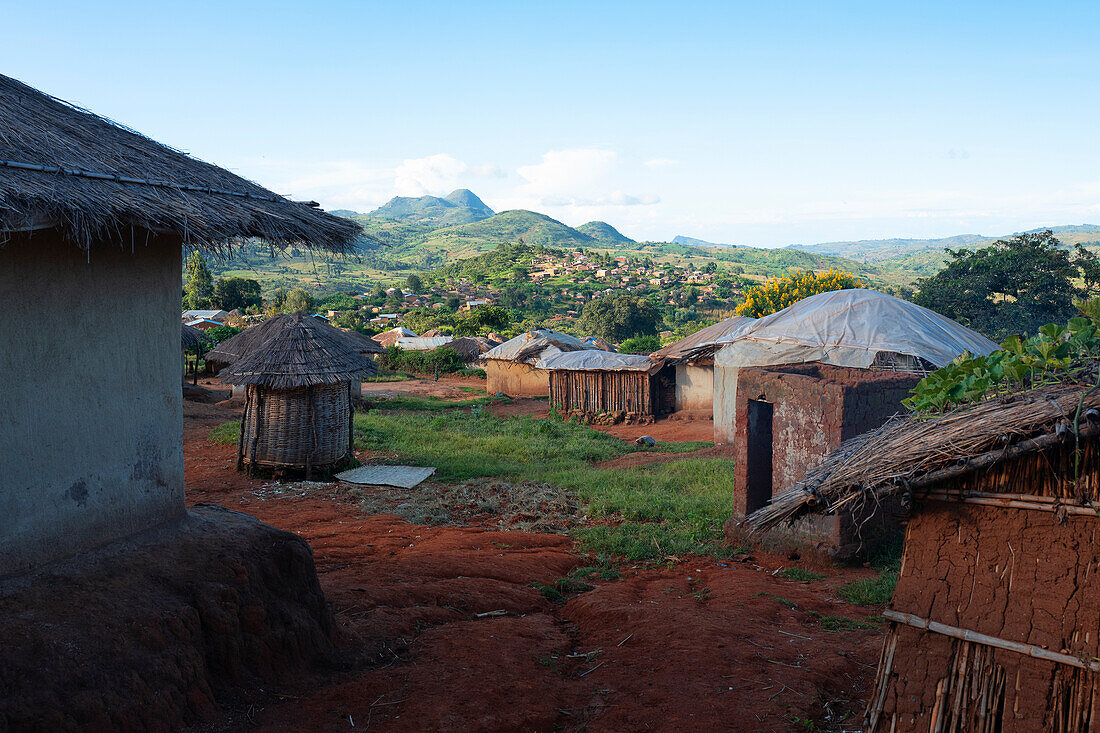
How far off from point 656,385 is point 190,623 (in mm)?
17308

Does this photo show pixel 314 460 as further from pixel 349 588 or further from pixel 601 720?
pixel 601 720

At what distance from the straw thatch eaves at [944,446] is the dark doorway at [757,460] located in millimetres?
4766

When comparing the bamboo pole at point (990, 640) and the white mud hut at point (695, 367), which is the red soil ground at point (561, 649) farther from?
the white mud hut at point (695, 367)

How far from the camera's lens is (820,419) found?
26.3ft

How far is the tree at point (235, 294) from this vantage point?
146ft

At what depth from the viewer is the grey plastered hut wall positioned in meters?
4.00

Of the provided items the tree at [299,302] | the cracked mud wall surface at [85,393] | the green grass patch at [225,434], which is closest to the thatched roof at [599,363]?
the green grass patch at [225,434]

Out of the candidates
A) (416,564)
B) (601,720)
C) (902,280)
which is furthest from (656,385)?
(902,280)

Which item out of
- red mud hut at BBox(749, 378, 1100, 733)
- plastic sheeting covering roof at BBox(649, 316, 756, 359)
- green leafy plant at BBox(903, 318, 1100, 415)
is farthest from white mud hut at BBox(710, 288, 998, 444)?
red mud hut at BBox(749, 378, 1100, 733)

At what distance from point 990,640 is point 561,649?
3037mm

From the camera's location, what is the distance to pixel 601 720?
4387mm

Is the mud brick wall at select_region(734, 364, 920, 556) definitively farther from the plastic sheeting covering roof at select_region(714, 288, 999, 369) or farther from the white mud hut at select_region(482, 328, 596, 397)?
the white mud hut at select_region(482, 328, 596, 397)

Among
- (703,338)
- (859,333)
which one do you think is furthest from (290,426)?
(703,338)

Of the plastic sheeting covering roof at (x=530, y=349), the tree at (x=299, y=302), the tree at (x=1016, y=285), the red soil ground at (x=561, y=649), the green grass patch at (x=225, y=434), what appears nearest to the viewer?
the red soil ground at (x=561, y=649)
